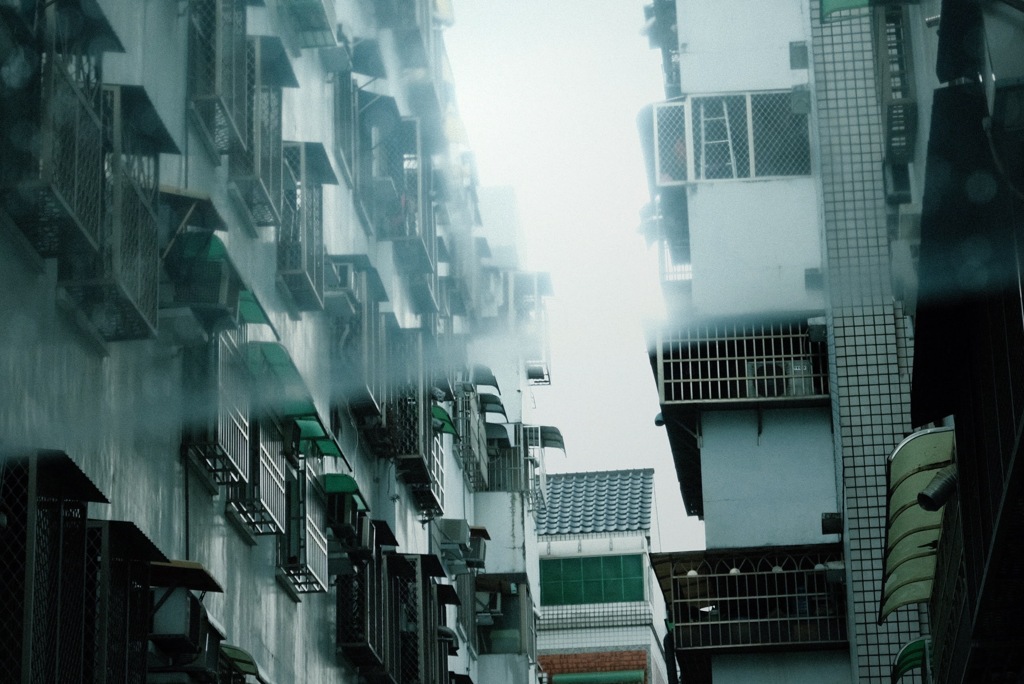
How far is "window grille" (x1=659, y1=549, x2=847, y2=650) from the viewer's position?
118ft

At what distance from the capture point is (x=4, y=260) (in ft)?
39.2

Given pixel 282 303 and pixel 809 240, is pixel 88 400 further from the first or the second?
pixel 809 240

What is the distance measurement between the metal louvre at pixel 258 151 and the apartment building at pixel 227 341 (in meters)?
0.04

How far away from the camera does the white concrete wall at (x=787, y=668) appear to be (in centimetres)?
3588

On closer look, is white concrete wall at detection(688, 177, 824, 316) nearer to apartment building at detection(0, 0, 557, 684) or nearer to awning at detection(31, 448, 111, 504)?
apartment building at detection(0, 0, 557, 684)

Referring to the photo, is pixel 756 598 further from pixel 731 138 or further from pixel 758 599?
Answer: pixel 731 138

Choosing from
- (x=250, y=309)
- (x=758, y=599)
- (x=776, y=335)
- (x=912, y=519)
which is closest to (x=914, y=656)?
(x=912, y=519)

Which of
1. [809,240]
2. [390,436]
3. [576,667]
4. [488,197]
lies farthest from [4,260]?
[576,667]

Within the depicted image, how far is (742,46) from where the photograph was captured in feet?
130

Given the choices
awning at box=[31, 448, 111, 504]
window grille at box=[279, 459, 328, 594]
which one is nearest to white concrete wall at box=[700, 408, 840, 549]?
window grille at box=[279, 459, 328, 594]

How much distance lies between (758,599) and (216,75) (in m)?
22.6

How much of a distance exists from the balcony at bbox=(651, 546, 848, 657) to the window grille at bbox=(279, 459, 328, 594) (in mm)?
16012

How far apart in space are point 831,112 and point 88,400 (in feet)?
80.1

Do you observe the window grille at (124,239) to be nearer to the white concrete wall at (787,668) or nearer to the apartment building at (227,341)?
the apartment building at (227,341)
